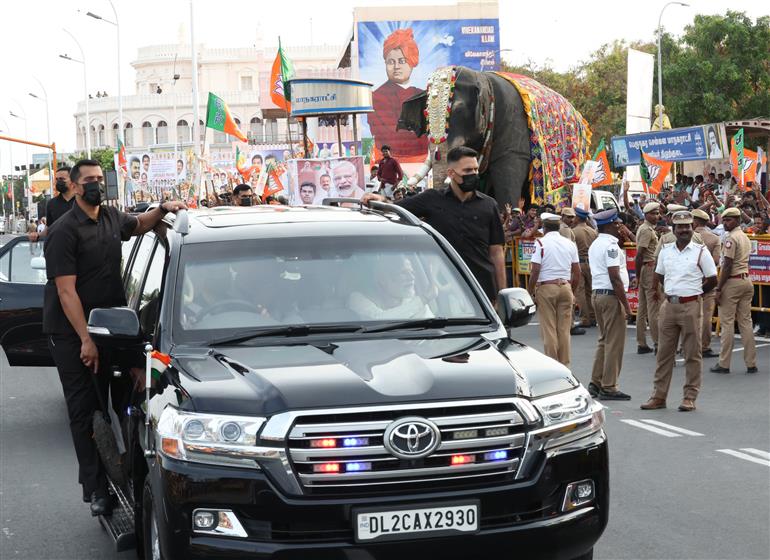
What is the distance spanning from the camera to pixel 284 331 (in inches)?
228

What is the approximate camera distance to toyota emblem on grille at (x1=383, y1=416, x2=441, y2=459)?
4781 mm

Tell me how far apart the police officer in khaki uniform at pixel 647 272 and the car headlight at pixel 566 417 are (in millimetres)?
10337

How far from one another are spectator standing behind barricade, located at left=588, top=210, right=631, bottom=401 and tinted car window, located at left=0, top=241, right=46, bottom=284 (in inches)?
225

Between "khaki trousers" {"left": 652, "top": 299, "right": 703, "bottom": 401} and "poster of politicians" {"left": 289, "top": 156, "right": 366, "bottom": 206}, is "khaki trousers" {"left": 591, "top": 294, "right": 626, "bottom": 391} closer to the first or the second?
"khaki trousers" {"left": 652, "top": 299, "right": 703, "bottom": 401}

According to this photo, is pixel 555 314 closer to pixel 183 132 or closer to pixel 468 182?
pixel 468 182

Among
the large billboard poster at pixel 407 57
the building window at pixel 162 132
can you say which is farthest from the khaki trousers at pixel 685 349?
the building window at pixel 162 132

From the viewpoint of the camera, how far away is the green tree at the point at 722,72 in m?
57.1

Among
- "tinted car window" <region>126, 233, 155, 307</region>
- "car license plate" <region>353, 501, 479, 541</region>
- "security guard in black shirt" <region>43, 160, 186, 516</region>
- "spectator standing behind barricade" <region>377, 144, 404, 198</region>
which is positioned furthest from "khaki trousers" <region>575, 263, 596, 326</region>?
"car license plate" <region>353, 501, 479, 541</region>

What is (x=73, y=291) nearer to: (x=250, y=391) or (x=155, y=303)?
(x=155, y=303)

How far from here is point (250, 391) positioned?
196 inches

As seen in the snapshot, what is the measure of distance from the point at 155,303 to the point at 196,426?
1.48 metres

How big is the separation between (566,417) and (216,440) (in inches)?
56.1

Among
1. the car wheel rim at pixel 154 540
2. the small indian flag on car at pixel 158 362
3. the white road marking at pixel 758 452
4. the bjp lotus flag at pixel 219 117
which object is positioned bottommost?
the white road marking at pixel 758 452

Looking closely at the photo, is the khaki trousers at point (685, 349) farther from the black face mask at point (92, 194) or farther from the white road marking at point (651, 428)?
the black face mask at point (92, 194)
